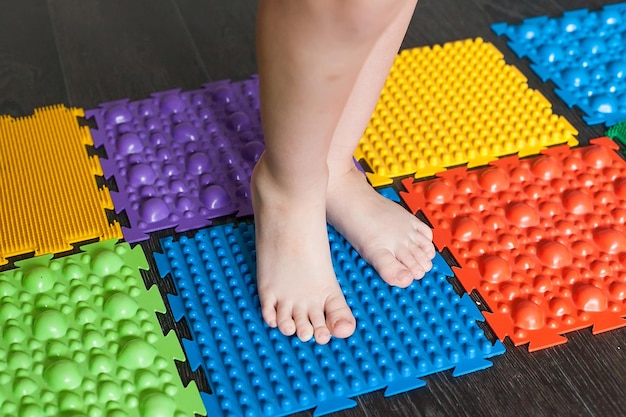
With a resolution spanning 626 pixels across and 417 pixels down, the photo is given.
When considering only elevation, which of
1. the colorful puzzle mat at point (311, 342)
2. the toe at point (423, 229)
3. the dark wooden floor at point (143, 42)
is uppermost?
the dark wooden floor at point (143, 42)

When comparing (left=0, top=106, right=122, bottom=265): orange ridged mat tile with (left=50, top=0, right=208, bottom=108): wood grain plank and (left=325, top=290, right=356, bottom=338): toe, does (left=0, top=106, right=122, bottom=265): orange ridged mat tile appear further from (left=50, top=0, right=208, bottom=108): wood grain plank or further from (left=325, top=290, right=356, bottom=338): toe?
(left=325, top=290, right=356, bottom=338): toe

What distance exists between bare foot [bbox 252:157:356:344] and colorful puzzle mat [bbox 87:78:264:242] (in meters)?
0.20

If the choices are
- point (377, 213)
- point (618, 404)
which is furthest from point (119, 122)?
point (618, 404)

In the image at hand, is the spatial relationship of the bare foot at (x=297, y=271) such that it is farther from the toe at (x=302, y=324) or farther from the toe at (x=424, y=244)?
the toe at (x=424, y=244)

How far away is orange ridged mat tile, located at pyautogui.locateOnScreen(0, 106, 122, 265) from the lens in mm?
1229

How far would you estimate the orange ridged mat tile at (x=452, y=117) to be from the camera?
140cm

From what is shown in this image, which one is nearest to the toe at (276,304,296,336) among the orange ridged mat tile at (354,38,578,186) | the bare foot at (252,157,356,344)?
the bare foot at (252,157,356,344)

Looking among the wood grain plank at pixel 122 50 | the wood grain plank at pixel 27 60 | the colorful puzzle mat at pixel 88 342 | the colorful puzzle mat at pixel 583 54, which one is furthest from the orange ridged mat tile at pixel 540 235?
the wood grain plank at pixel 27 60

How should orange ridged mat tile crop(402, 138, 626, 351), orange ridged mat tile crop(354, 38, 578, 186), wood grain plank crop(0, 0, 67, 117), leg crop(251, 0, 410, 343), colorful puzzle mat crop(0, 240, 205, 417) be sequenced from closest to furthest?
leg crop(251, 0, 410, 343), colorful puzzle mat crop(0, 240, 205, 417), orange ridged mat tile crop(402, 138, 626, 351), orange ridged mat tile crop(354, 38, 578, 186), wood grain plank crop(0, 0, 67, 117)

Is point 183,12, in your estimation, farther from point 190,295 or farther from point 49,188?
point 190,295

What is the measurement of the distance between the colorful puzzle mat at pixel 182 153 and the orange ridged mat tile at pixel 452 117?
0.22m

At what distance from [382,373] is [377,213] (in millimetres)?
257

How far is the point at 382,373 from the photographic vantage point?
41.1 inches

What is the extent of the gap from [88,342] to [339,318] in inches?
13.0
